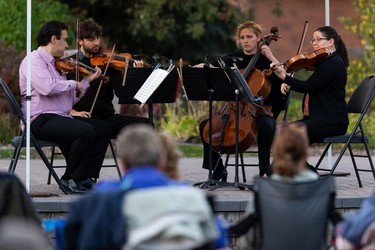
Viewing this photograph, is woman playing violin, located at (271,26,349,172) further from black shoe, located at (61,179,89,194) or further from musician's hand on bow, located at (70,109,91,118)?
black shoe, located at (61,179,89,194)

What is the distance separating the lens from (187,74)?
8531mm

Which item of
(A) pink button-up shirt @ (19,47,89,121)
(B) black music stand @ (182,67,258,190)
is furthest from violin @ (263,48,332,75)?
(A) pink button-up shirt @ (19,47,89,121)

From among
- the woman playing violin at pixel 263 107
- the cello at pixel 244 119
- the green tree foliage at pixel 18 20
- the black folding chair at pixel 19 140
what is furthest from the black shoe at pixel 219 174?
the green tree foliage at pixel 18 20

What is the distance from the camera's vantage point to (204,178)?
32.7ft

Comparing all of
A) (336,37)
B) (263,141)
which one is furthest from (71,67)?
(336,37)

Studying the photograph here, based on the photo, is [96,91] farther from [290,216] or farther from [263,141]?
[290,216]

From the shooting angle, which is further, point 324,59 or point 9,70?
point 9,70

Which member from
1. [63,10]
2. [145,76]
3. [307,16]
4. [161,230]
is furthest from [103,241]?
[307,16]

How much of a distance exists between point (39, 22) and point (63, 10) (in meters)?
1.68

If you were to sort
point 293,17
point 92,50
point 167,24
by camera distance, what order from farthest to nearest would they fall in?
point 293,17, point 167,24, point 92,50

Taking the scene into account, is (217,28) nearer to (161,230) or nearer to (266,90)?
(266,90)

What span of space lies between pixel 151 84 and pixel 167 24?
1262 centimetres

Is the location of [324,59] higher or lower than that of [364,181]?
higher

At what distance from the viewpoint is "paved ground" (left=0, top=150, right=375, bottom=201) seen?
847 centimetres
